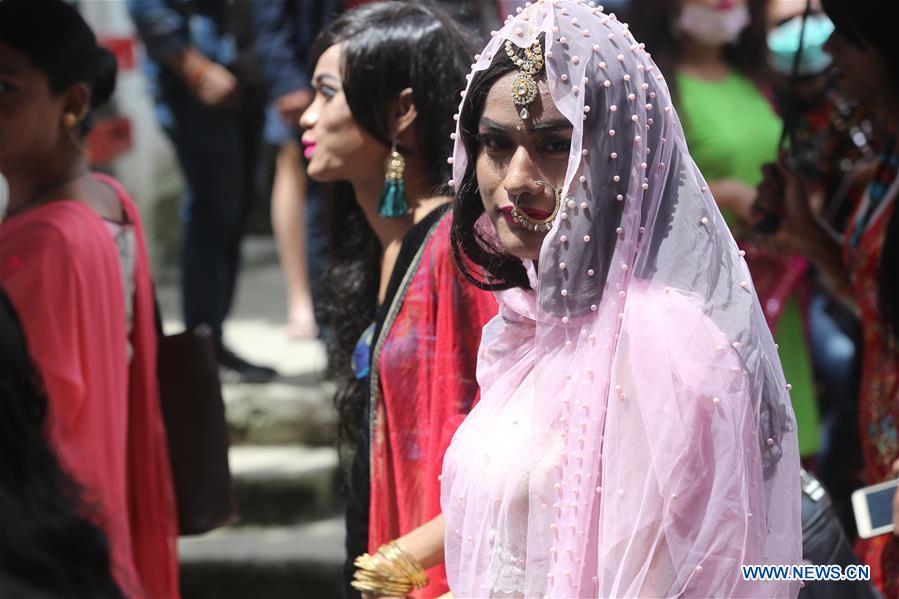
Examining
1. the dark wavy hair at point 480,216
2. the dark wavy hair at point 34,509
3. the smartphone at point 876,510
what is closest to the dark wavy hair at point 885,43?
the smartphone at point 876,510

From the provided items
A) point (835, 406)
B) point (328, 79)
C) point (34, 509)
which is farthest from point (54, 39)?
point (835, 406)

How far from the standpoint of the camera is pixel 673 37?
438 cm

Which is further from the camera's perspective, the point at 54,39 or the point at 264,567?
the point at 264,567

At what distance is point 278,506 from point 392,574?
2522mm

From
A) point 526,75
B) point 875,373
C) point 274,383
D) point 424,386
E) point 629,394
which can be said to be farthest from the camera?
point 274,383

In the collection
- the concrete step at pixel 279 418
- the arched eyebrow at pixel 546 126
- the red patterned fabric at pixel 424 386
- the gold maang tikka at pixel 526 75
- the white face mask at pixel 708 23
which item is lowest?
the concrete step at pixel 279 418

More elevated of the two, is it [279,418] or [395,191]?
[395,191]

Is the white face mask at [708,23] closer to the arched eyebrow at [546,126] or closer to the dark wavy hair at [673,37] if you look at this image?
the dark wavy hair at [673,37]

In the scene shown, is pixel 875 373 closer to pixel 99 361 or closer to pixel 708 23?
pixel 708 23

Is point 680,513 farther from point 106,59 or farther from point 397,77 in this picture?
point 106,59

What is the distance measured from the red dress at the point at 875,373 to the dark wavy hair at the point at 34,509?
1.91 metres

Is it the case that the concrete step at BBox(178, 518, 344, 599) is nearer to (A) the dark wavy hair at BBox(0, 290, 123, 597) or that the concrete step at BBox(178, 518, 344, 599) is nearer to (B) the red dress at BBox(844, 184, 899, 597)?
(B) the red dress at BBox(844, 184, 899, 597)

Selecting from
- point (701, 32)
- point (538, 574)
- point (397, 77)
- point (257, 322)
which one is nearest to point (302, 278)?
point (257, 322)

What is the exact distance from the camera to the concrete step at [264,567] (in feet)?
15.0
